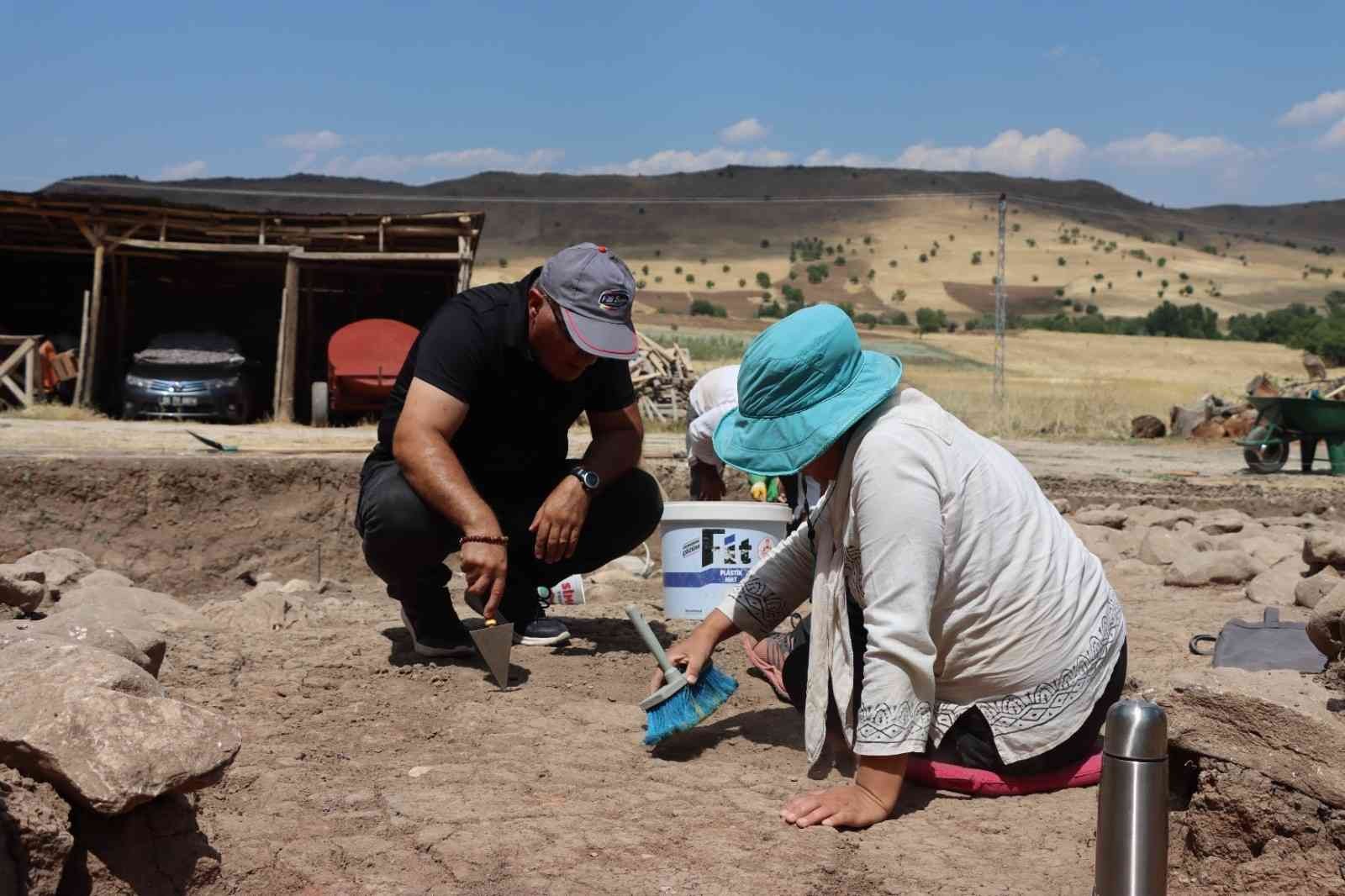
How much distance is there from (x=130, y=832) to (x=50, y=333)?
20.0 meters

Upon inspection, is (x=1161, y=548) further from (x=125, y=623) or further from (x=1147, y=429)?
(x=1147, y=429)

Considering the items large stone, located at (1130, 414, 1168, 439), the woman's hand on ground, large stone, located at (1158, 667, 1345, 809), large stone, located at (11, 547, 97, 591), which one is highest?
large stone, located at (1158, 667, 1345, 809)

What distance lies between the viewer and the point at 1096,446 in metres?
16.8

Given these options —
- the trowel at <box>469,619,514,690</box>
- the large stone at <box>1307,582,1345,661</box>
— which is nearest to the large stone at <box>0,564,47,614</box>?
the trowel at <box>469,619,514,690</box>

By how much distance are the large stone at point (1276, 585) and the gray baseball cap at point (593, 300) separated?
2.89m

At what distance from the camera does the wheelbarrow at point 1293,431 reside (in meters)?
13.2

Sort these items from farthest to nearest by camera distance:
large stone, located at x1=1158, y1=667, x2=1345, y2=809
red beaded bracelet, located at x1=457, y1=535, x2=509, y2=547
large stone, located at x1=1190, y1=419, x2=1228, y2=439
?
large stone, located at x1=1190, y1=419, x2=1228, y2=439, red beaded bracelet, located at x1=457, y1=535, x2=509, y2=547, large stone, located at x1=1158, y1=667, x2=1345, y2=809

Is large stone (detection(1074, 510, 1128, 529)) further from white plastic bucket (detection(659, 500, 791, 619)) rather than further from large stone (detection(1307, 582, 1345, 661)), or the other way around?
large stone (detection(1307, 582, 1345, 661))

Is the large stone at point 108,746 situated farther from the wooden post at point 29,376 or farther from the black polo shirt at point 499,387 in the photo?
the wooden post at point 29,376

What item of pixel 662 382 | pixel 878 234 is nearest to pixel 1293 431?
pixel 662 382

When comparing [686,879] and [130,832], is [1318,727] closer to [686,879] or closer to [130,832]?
[686,879]

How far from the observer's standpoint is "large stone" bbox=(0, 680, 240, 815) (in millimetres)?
2221

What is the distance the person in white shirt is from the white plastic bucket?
53 cm

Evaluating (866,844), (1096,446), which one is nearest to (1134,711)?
(866,844)
